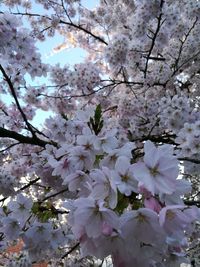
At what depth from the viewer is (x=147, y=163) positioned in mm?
1395

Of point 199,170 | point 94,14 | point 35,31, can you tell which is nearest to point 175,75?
point 199,170

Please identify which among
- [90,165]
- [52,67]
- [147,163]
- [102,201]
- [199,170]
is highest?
[52,67]

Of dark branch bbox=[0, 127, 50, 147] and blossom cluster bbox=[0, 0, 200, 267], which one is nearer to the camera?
blossom cluster bbox=[0, 0, 200, 267]

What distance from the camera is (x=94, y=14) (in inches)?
403

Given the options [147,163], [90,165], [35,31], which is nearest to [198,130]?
[90,165]

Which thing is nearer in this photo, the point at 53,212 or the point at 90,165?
the point at 90,165

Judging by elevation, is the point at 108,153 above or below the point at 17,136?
below

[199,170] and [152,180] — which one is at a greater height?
[199,170]

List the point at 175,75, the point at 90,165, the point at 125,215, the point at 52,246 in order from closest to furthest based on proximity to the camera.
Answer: the point at 125,215, the point at 90,165, the point at 52,246, the point at 175,75

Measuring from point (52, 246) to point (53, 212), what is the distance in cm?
54

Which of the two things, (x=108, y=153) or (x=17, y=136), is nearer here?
(x=108, y=153)

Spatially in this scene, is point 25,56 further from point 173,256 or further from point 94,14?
point 94,14

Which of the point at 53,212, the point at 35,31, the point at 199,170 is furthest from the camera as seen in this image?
the point at 35,31

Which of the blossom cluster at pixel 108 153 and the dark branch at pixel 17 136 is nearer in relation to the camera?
the blossom cluster at pixel 108 153
